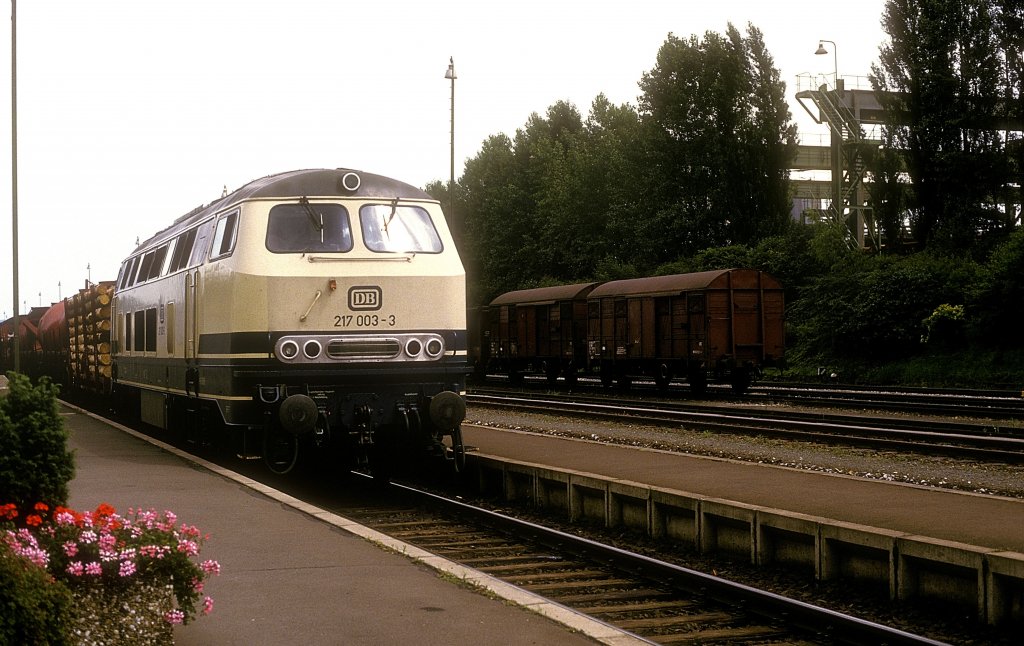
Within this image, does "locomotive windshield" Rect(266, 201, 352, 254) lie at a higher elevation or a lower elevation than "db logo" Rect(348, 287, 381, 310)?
higher

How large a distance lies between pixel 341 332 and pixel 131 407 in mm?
9218

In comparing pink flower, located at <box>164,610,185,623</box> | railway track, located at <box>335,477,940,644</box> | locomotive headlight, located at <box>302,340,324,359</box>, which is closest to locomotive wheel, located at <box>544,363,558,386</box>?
locomotive headlight, located at <box>302,340,324,359</box>

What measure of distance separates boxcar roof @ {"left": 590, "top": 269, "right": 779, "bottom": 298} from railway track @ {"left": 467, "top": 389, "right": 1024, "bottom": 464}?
384 cm

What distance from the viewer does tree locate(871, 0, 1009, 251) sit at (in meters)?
36.6

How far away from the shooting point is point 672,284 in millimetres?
28109

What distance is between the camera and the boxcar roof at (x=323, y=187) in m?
12.6

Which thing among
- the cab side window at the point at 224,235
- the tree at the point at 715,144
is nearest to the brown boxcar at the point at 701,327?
the cab side window at the point at 224,235

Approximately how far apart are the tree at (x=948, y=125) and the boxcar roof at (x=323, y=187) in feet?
89.8

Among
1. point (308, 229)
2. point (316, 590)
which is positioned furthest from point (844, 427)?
point (316, 590)

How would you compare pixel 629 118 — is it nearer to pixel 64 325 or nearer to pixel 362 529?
pixel 64 325

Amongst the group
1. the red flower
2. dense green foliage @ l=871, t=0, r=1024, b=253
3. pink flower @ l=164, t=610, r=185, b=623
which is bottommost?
pink flower @ l=164, t=610, r=185, b=623

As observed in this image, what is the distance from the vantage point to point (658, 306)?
28312mm

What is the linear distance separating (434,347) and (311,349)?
1.33 meters

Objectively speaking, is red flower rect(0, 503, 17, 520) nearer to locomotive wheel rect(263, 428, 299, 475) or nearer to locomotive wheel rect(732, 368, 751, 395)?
locomotive wheel rect(263, 428, 299, 475)
